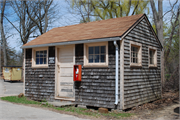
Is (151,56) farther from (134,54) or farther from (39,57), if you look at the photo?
(39,57)

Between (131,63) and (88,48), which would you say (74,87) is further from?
(131,63)

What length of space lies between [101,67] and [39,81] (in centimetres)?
373

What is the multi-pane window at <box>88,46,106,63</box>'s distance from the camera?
8062 millimetres

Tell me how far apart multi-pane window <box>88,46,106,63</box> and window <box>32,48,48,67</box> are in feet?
8.59

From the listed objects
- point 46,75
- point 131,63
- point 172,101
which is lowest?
point 172,101

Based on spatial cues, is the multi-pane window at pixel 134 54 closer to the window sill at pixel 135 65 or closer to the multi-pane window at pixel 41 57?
the window sill at pixel 135 65

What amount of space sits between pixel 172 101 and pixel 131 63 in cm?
399

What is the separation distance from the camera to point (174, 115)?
7.38 m

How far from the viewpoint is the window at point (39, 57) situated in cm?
982

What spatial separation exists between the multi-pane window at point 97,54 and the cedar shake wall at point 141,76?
0.91 m

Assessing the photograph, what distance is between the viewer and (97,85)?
26.2 ft

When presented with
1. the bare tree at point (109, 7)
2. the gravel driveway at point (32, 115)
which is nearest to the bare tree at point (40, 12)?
the bare tree at point (109, 7)

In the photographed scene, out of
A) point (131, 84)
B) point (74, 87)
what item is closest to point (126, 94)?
point (131, 84)

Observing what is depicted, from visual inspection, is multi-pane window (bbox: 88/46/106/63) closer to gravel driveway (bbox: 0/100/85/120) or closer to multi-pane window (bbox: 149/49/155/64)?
gravel driveway (bbox: 0/100/85/120)
